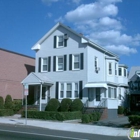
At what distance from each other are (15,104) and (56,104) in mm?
5573

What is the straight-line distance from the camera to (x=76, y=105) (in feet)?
89.9

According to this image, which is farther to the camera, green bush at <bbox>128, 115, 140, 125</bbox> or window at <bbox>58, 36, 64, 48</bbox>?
window at <bbox>58, 36, 64, 48</bbox>

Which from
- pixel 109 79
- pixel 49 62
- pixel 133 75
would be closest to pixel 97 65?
pixel 109 79

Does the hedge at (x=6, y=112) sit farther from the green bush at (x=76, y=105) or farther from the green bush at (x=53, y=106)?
the green bush at (x=76, y=105)

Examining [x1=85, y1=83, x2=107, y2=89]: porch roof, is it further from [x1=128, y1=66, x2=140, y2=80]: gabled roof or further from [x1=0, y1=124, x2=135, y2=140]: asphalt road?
[x1=128, y1=66, x2=140, y2=80]: gabled roof

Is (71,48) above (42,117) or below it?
above

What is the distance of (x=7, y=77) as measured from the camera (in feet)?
110

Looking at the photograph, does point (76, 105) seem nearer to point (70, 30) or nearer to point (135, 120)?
point (70, 30)

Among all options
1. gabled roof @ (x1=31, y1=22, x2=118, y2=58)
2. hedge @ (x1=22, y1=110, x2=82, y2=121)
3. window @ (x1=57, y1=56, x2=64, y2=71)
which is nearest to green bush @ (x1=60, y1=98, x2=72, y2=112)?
hedge @ (x1=22, y1=110, x2=82, y2=121)

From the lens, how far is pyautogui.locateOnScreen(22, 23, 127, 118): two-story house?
2897 centimetres

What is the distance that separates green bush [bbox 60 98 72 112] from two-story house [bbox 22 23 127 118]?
1.93m

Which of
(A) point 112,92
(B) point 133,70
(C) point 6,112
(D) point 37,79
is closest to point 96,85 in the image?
(A) point 112,92

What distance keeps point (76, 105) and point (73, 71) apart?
447 centimetres

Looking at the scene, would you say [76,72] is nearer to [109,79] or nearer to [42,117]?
[109,79]
